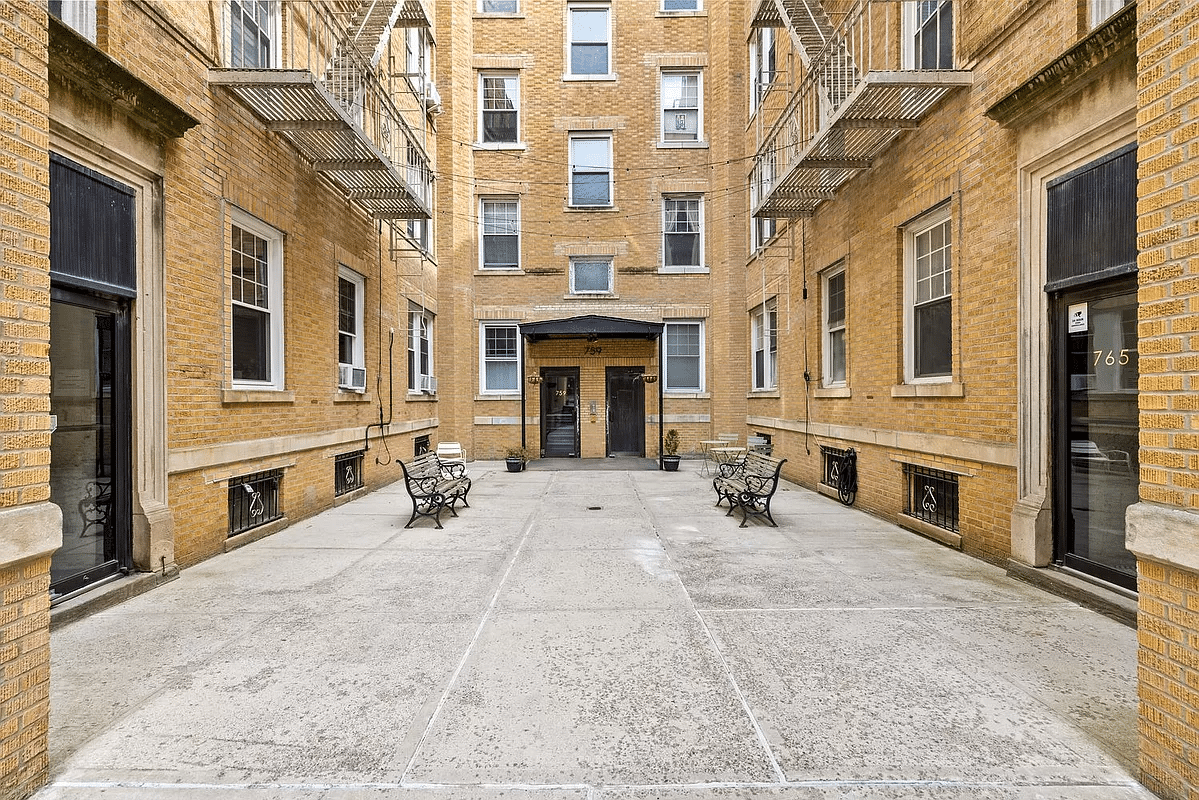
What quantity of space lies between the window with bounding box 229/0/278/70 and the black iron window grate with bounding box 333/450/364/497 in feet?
19.9

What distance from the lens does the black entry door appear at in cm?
1773

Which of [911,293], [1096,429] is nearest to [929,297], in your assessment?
[911,293]

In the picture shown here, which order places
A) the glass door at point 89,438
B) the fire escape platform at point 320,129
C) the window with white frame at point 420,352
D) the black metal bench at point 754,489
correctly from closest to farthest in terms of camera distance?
the glass door at point 89,438 < the fire escape platform at point 320,129 < the black metal bench at point 754,489 < the window with white frame at point 420,352

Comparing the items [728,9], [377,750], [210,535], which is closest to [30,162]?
[377,750]

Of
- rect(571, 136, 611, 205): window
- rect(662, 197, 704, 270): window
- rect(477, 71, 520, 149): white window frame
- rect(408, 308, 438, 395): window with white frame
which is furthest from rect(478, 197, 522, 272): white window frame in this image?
rect(662, 197, 704, 270): window

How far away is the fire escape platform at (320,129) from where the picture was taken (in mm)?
6738

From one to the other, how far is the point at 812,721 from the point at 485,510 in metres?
7.13

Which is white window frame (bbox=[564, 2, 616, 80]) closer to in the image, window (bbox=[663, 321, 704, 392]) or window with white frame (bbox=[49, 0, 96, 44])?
window (bbox=[663, 321, 704, 392])

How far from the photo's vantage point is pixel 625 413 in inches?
706

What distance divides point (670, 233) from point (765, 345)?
497 centimetres

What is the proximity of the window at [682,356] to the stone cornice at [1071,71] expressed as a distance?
11806 millimetres

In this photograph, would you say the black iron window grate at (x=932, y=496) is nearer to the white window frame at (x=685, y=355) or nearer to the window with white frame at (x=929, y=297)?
the window with white frame at (x=929, y=297)

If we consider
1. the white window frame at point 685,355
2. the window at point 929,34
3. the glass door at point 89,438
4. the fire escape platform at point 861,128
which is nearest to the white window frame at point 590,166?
the white window frame at point 685,355

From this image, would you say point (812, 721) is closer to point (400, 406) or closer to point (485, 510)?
point (485, 510)
